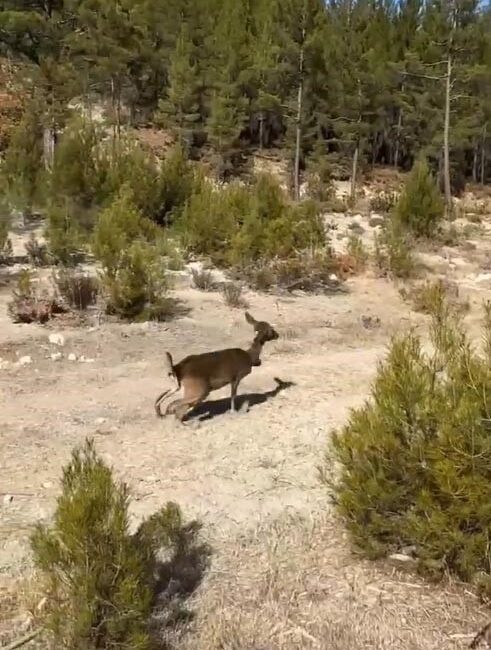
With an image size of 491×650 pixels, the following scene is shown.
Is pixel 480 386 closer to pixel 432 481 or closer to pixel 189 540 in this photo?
pixel 432 481

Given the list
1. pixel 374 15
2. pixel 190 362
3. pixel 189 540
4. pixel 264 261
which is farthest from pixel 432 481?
pixel 374 15

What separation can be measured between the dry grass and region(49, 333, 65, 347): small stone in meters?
4.90

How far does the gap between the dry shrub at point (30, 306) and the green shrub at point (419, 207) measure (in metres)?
9.95

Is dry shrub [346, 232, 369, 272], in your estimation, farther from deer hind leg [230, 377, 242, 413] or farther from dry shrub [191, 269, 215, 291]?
deer hind leg [230, 377, 242, 413]

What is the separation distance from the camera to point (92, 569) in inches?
152

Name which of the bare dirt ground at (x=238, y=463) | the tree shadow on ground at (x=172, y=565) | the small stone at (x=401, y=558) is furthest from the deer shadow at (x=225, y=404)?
the small stone at (x=401, y=558)

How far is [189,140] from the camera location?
119ft

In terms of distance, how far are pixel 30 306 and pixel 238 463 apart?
197 inches

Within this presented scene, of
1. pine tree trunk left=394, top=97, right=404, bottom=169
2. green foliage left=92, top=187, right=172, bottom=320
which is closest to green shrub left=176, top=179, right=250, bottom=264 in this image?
green foliage left=92, top=187, right=172, bottom=320

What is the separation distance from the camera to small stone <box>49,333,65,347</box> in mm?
9484

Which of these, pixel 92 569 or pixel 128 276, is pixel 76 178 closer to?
pixel 128 276

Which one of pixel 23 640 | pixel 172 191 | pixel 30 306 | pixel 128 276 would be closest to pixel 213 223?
pixel 172 191

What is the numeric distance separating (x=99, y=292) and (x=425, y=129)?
97.0 feet

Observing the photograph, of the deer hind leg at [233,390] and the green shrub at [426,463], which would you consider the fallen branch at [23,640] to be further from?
the deer hind leg at [233,390]
